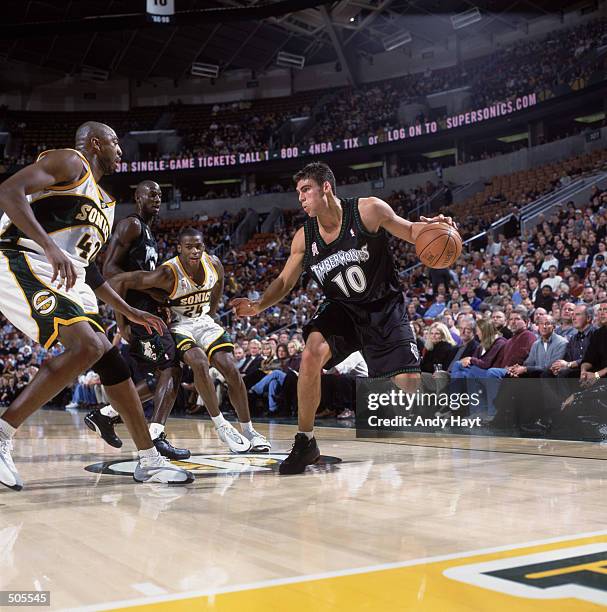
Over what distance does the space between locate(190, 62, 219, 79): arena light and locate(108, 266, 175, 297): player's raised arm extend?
27305 mm

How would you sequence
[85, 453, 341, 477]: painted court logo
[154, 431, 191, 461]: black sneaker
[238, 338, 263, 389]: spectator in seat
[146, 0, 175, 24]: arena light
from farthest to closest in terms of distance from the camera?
[146, 0, 175, 24]: arena light
[238, 338, 263, 389]: spectator in seat
[154, 431, 191, 461]: black sneaker
[85, 453, 341, 477]: painted court logo

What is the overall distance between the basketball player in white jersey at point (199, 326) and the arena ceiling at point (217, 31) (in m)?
19.0

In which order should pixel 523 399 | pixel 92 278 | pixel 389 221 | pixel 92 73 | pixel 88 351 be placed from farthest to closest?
pixel 92 73
pixel 523 399
pixel 389 221
pixel 92 278
pixel 88 351

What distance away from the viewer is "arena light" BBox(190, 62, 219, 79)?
3033 centimetres

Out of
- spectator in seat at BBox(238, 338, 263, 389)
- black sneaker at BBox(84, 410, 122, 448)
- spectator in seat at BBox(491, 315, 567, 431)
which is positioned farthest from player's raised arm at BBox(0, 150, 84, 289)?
spectator in seat at BBox(238, 338, 263, 389)

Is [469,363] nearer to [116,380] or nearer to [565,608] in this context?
[116,380]

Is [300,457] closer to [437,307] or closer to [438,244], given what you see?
[438,244]

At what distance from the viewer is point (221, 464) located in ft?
14.5

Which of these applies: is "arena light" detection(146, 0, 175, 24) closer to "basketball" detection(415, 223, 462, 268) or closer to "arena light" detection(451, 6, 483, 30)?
"arena light" detection(451, 6, 483, 30)

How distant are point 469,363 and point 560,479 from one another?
3.61m

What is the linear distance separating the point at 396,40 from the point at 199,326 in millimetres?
24316

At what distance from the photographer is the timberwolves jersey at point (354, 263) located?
4.05 metres

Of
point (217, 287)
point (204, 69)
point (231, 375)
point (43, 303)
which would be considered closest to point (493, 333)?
point (217, 287)

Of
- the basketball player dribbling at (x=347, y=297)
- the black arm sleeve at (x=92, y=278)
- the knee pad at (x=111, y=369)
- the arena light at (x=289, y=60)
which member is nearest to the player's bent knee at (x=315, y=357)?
the basketball player dribbling at (x=347, y=297)
